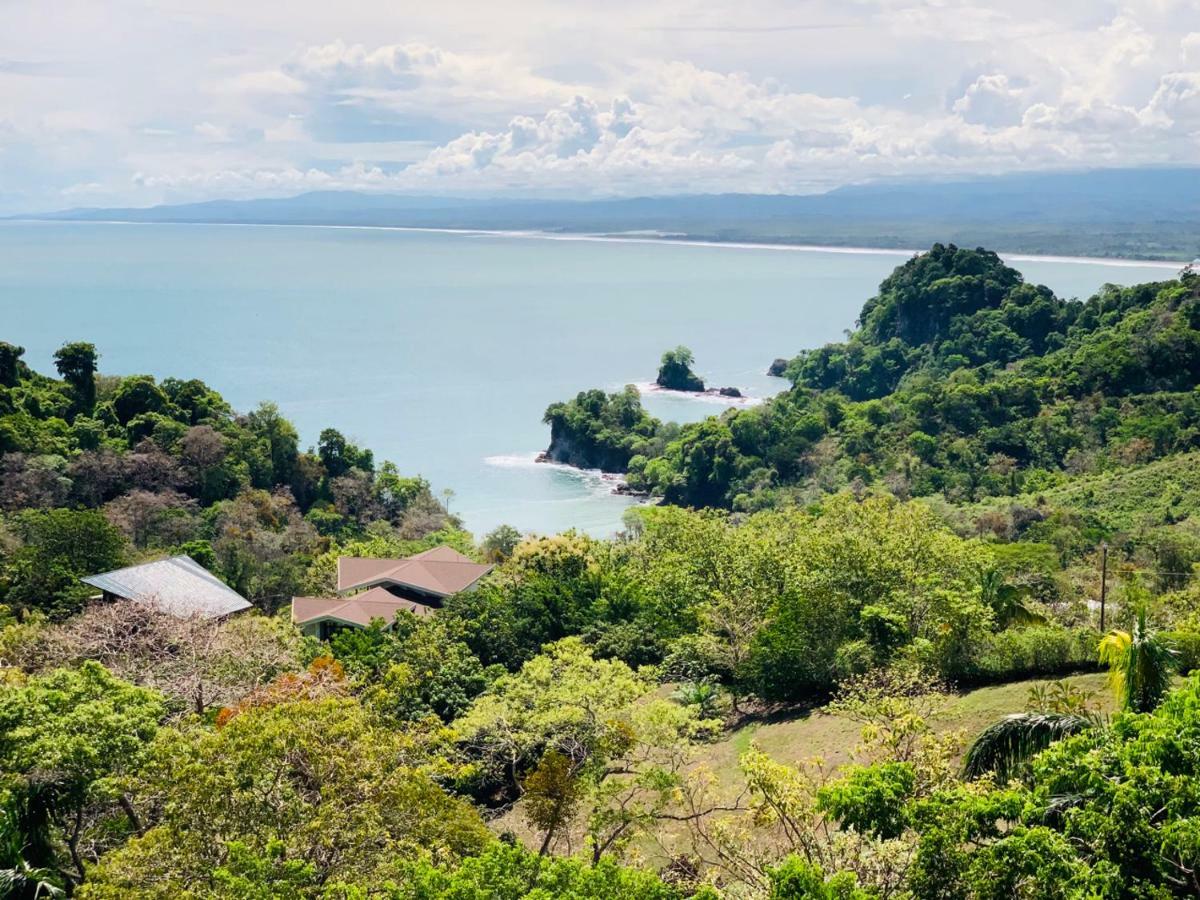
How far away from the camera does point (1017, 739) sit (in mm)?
12633

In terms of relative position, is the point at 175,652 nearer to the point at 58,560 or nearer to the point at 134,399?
the point at 58,560

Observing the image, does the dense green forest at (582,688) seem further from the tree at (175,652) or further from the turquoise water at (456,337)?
the turquoise water at (456,337)

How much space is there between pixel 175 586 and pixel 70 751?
16100 millimetres

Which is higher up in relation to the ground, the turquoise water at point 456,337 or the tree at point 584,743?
the tree at point 584,743

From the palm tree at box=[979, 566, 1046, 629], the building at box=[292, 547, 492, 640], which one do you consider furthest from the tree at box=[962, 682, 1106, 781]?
the building at box=[292, 547, 492, 640]

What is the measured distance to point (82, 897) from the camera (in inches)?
439

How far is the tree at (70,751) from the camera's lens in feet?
43.2

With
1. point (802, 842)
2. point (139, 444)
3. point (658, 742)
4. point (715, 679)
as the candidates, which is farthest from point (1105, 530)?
point (139, 444)

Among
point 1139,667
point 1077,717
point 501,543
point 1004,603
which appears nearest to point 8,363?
point 501,543

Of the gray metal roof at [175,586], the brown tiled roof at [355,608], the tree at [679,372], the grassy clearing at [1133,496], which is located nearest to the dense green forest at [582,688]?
the grassy clearing at [1133,496]

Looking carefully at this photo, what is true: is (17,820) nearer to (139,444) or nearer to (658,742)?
(658,742)

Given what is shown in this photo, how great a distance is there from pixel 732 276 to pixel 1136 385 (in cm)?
13712

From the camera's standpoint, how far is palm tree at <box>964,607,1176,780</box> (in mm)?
12539

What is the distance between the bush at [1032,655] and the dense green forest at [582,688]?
2.0 inches
